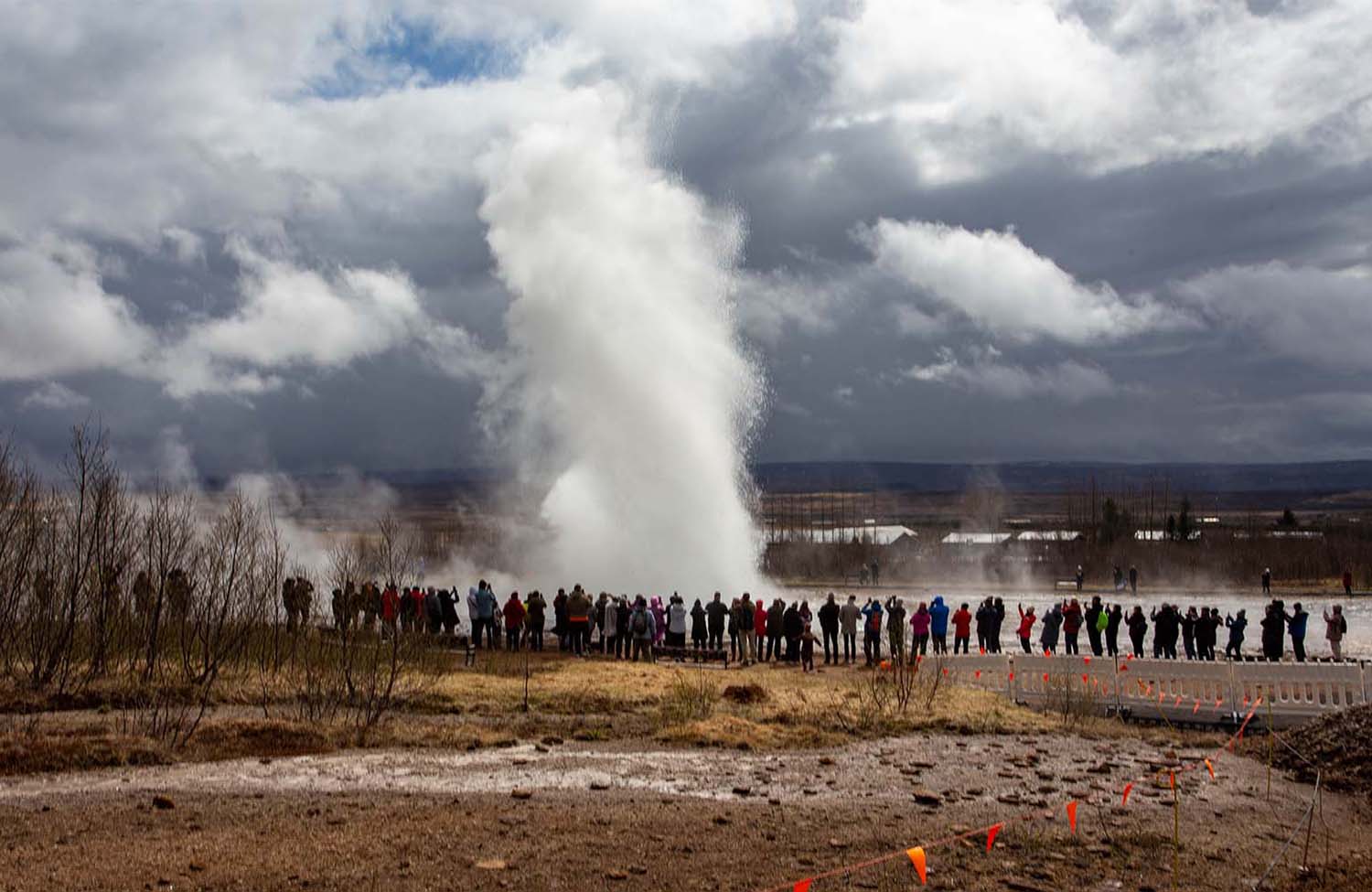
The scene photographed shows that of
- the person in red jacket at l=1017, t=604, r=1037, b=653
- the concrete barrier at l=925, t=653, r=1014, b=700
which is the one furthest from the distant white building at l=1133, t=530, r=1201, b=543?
the concrete barrier at l=925, t=653, r=1014, b=700

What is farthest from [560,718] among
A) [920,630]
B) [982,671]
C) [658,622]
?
[658,622]

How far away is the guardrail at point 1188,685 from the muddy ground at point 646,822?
468 centimetres

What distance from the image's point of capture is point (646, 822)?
1160 cm

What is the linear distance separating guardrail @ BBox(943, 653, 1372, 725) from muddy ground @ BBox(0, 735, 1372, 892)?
4.68 metres

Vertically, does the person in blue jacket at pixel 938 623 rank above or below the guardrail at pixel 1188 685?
above

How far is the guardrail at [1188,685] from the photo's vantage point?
Answer: 20078 millimetres

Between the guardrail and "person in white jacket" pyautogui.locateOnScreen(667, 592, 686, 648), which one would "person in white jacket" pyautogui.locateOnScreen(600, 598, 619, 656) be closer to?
"person in white jacket" pyautogui.locateOnScreen(667, 592, 686, 648)

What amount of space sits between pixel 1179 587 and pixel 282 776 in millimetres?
54647

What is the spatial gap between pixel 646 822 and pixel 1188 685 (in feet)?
43.5

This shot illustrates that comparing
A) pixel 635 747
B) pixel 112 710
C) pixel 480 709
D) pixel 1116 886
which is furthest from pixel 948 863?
pixel 112 710

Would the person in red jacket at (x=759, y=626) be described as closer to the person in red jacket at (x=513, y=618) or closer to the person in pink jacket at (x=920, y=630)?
the person in pink jacket at (x=920, y=630)

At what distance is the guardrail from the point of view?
65.9ft

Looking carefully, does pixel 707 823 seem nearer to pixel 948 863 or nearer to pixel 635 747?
pixel 948 863

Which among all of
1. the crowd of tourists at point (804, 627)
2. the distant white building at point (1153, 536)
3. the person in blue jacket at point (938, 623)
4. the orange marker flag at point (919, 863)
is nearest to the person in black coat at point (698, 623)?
the crowd of tourists at point (804, 627)
